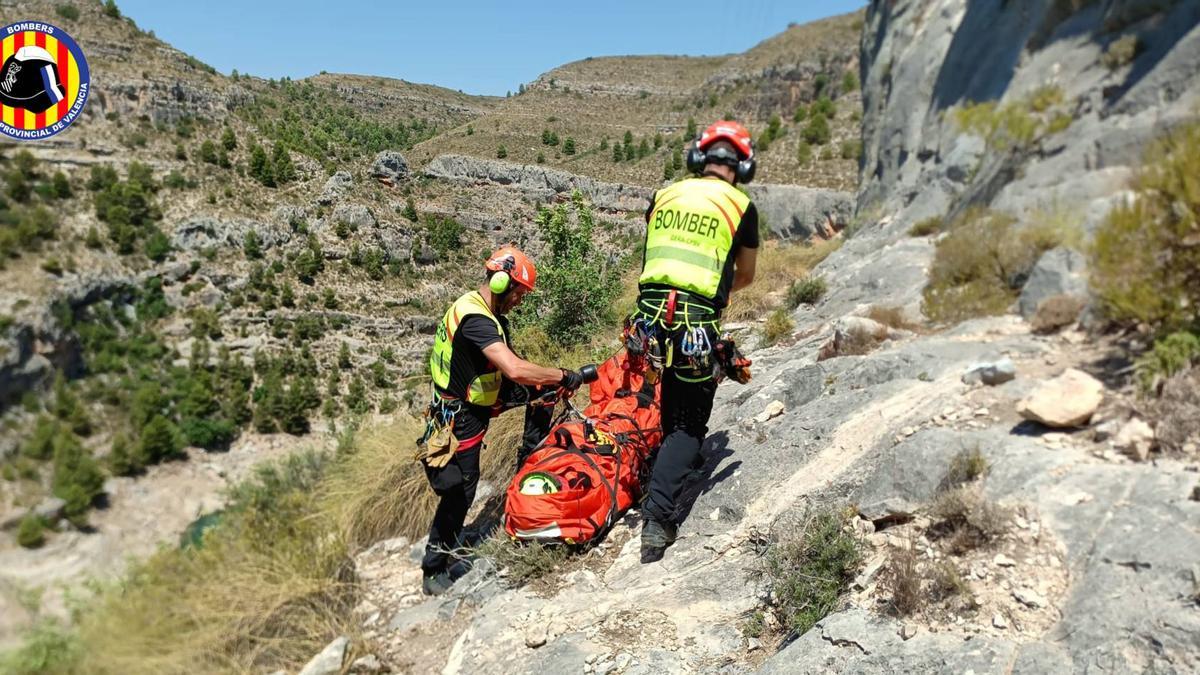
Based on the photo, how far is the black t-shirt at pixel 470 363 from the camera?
3691mm

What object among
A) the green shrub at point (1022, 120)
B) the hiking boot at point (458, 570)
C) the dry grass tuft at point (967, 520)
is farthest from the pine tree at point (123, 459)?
the dry grass tuft at point (967, 520)

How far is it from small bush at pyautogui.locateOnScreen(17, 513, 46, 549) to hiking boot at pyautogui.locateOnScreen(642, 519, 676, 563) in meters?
19.3

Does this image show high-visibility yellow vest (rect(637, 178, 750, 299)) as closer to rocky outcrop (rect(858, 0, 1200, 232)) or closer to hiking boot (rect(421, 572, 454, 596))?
hiking boot (rect(421, 572, 454, 596))

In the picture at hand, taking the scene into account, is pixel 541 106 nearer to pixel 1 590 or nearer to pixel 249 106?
pixel 249 106

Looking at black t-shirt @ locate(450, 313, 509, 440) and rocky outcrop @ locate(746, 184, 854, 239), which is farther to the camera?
rocky outcrop @ locate(746, 184, 854, 239)

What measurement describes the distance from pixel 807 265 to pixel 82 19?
93.6m

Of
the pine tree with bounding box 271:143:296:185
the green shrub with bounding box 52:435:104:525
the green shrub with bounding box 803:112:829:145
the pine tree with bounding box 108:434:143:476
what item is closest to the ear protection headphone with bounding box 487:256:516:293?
the green shrub with bounding box 803:112:829:145

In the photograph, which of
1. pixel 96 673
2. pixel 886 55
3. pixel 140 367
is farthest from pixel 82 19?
pixel 96 673

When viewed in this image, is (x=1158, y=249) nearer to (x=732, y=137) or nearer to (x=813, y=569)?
(x=732, y=137)

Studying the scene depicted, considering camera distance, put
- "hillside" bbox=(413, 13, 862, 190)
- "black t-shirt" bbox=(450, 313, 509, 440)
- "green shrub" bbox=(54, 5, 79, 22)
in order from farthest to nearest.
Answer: "green shrub" bbox=(54, 5, 79, 22)
"hillside" bbox=(413, 13, 862, 190)
"black t-shirt" bbox=(450, 313, 509, 440)

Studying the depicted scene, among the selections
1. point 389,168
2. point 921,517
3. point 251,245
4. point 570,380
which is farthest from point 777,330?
point 389,168

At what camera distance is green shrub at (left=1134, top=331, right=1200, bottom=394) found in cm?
255

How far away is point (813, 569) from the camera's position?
2619mm

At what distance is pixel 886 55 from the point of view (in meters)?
16.6
